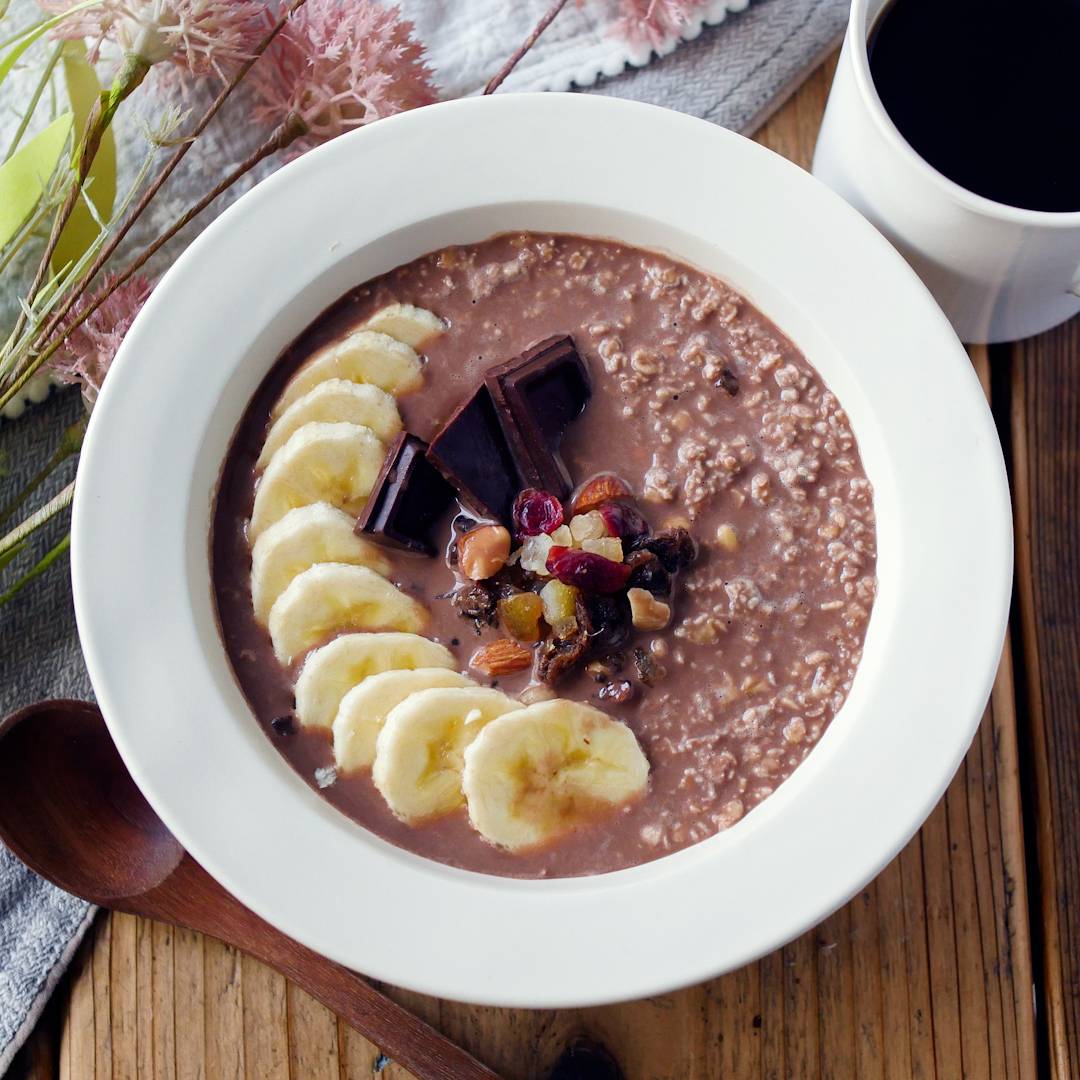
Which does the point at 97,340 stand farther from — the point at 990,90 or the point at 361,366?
the point at 990,90

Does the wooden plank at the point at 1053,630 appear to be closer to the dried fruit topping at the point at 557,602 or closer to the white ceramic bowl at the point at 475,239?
the white ceramic bowl at the point at 475,239

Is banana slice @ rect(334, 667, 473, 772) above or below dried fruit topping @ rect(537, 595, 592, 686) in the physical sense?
above

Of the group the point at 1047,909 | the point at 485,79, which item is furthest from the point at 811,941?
the point at 485,79

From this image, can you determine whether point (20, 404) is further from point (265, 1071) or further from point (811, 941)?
point (811, 941)

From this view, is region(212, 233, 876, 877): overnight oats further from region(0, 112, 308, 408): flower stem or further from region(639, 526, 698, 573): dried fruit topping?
region(0, 112, 308, 408): flower stem

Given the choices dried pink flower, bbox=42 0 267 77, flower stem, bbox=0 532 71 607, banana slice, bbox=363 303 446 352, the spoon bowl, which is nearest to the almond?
banana slice, bbox=363 303 446 352

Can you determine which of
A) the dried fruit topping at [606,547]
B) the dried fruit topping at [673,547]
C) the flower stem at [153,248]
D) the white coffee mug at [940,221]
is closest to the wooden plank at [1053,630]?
the white coffee mug at [940,221]

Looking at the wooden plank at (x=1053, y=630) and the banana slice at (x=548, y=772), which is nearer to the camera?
the banana slice at (x=548, y=772)
